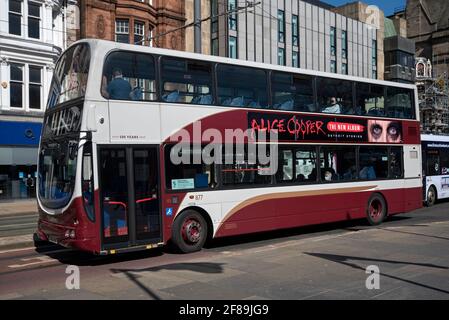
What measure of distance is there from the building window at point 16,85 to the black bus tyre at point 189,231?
1882 cm

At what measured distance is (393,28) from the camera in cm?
6225

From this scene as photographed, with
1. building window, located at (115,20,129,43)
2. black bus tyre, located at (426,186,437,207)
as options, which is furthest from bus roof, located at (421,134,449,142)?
building window, located at (115,20,129,43)

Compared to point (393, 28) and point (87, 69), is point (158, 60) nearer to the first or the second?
point (87, 69)

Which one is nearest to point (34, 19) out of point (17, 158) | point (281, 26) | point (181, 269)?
point (17, 158)

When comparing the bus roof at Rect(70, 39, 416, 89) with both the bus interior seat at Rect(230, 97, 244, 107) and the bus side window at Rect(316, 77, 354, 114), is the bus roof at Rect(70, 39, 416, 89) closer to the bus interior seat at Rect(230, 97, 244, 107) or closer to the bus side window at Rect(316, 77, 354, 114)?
the bus side window at Rect(316, 77, 354, 114)

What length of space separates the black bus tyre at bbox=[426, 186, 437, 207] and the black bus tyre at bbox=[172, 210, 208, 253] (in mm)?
14200

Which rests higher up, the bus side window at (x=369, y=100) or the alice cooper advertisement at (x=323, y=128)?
the bus side window at (x=369, y=100)

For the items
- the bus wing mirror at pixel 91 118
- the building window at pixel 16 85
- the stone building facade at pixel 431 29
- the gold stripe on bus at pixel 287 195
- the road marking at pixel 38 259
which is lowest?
the road marking at pixel 38 259

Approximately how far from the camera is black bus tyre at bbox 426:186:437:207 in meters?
22.2

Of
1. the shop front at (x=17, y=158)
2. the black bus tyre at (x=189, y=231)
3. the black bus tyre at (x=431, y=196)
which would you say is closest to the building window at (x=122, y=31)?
the shop front at (x=17, y=158)

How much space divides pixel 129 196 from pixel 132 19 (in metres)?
23.2

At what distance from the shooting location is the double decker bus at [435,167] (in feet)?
72.9

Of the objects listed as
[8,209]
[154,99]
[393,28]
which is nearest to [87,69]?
[154,99]

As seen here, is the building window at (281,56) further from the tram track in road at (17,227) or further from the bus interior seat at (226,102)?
the bus interior seat at (226,102)
